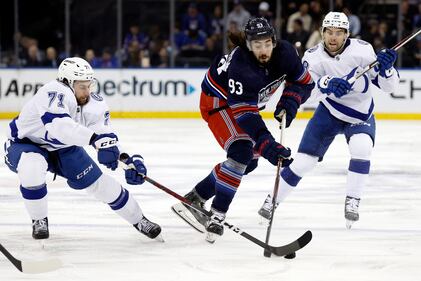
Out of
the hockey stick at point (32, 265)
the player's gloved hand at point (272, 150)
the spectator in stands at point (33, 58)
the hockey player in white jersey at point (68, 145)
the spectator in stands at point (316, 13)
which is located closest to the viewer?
the hockey stick at point (32, 265)

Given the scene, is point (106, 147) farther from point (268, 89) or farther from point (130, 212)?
point (268, 89)

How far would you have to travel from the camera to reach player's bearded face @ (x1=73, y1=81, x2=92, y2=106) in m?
4.42

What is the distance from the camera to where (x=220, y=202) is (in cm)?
461

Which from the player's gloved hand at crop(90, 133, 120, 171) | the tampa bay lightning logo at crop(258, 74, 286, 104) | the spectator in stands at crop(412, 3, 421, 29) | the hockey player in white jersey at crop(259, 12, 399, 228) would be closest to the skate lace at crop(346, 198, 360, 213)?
the hockey player in white jersey at crop(259, 12, 399, 228)

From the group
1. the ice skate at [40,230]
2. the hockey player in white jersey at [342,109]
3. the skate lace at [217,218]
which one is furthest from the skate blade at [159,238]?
the hockey player in white jersey at [342,109]

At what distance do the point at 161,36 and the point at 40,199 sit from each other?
8115mm

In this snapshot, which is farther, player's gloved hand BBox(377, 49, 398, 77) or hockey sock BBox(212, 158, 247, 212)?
player's gloved hand BBox(377, 49, 398, 77)

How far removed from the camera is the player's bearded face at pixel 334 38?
5.13 meters

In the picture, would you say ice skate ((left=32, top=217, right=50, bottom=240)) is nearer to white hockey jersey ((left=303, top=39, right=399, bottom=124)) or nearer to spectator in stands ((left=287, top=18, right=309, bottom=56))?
white hockey jersey ((left=303, top=39, right=399, bottom=124))

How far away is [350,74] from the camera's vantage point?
16.8 feet

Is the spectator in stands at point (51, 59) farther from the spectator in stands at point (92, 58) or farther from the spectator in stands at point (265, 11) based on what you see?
the spectator in stands at point (265, 11)

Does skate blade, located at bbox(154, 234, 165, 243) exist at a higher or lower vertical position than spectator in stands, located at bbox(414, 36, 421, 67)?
higher

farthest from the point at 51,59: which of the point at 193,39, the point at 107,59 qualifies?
the point at 193,39

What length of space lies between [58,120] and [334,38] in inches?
60.7
